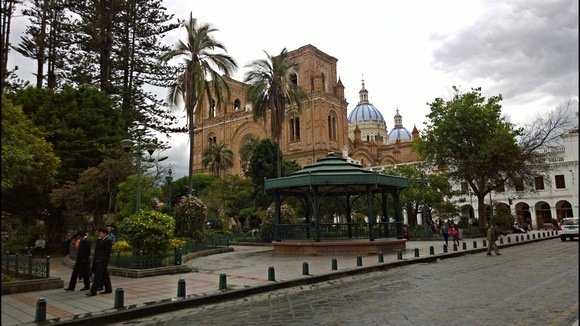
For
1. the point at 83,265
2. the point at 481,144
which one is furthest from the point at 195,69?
the point at 481,144

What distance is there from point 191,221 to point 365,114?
73849mm

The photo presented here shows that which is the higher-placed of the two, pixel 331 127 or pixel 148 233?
pixel 331 127

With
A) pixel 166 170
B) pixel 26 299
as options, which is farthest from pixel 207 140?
pixel 26 299

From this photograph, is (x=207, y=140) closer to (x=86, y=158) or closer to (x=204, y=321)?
(x=86, y=158)

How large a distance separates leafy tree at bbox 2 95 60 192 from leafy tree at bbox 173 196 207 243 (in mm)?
5849

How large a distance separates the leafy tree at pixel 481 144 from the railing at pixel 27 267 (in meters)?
25.9

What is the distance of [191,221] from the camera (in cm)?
2017

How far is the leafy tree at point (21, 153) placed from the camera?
35.4ft

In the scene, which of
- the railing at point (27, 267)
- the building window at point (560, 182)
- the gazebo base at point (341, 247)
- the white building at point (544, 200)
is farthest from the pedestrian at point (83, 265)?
the building window at point (560, 182)

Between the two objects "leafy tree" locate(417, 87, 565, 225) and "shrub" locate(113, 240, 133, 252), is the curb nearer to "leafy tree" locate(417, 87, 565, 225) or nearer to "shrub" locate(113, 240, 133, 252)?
"shrub" locate(113, 240, 133, 252)

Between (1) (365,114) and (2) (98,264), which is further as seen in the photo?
Result: (1) (365,114)

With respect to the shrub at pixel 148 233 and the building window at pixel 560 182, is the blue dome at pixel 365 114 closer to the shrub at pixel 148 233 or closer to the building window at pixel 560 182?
the building window at pixel 560 182

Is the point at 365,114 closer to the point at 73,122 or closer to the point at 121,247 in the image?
the point at 73,122

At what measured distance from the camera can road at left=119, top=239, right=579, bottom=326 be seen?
Answer: 643 cm
